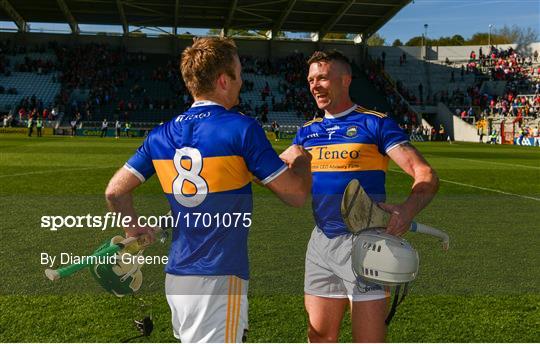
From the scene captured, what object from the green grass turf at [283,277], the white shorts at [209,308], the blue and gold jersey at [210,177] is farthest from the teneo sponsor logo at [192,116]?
the green grass turf at [283,277]

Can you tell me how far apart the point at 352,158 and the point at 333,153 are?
129 millimetres

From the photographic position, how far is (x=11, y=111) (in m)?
41.0

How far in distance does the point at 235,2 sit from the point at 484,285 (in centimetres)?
4214

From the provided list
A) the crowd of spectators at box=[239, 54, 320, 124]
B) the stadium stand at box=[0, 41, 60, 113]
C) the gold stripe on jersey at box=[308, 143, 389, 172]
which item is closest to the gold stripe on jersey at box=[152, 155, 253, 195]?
the gold stripe on jersey at box=[308, 143, 389, 172]

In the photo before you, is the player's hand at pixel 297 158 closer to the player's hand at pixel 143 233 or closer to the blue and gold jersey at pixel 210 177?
the blue and gold jersey at pixel 210 177

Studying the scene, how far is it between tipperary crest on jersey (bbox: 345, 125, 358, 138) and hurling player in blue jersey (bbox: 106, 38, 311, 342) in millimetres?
902

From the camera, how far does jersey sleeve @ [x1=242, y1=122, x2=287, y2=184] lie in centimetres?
228

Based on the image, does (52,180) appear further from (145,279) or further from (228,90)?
(228,90)

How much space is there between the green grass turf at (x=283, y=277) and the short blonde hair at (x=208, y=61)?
2422 millimetres

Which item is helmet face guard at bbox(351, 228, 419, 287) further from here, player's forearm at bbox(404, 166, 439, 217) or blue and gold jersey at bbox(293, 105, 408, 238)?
blue and gold jersey at bbox(293, 105, 408, 238)

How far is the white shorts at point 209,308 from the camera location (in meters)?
2.38

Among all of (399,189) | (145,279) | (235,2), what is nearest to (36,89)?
(235,2)

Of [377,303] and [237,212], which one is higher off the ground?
[237,212]

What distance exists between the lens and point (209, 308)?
2.38 metres
